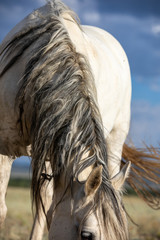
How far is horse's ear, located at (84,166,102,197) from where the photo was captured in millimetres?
2297

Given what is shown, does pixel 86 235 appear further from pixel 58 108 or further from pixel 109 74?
pixel 109 74

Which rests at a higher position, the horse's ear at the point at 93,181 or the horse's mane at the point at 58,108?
the horse's mane at the point at 58,108

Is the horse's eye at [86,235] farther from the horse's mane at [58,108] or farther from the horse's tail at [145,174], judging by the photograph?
the horse's tail at [145,174]

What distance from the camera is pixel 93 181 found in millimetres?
2340

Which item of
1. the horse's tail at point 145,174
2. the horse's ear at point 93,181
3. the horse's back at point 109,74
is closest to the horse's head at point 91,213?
the horse's ear at point 93,181

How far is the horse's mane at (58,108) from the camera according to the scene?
2555 mm

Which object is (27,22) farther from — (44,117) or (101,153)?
(101,153)

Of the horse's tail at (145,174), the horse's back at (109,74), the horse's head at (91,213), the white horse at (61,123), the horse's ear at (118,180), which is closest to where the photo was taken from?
the horse's head at (91,213)

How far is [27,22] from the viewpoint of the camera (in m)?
3.49

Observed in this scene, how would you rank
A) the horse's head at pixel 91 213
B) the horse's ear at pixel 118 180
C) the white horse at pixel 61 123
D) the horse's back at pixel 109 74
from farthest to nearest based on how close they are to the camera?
the horse's back at pixel 109 74, the horse's ear at pixel 118 180, the white horse at pixel 61 123, the horse's head at pixel 91 213

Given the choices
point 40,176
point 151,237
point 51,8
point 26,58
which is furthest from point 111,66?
point 151,237

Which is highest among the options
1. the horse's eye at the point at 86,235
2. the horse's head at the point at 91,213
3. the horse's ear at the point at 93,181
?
the horse's ear at the point at 93,181

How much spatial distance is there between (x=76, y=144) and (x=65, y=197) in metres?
0.33

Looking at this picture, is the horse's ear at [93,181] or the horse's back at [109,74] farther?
the horse's back at [109,74]
